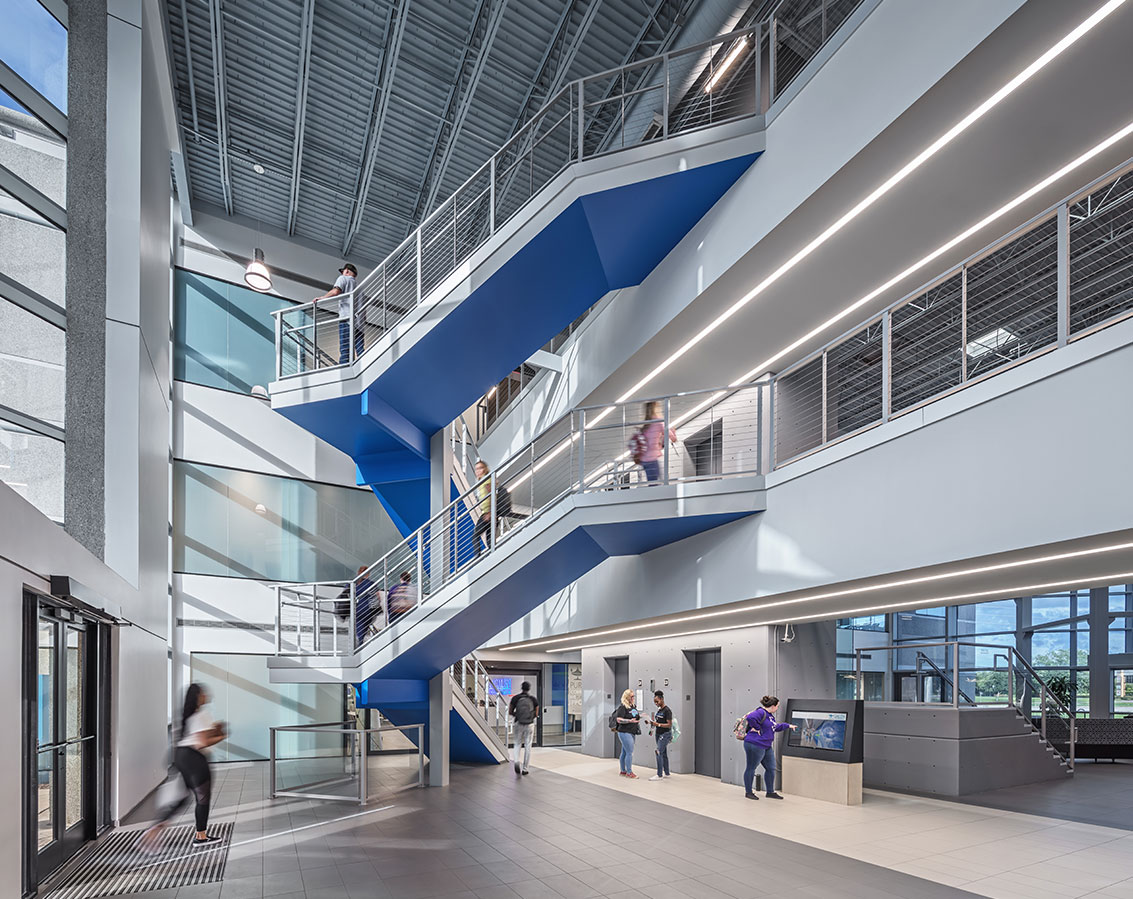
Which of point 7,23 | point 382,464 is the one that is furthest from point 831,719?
point 7,23

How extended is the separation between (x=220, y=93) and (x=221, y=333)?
241 inches

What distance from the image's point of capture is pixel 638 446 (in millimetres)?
9945

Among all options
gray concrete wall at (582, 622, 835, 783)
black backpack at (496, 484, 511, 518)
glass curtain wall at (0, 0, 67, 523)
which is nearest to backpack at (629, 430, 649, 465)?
black backpack at (496, 484, 511, 518)

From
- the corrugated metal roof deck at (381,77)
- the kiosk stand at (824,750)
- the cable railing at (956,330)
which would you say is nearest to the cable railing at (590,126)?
the corrugated metal roof deck at (381,77)

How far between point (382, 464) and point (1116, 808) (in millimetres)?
12577

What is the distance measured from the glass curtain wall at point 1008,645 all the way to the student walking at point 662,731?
671 cm

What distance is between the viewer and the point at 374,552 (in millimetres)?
18750

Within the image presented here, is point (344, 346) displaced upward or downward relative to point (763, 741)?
upward

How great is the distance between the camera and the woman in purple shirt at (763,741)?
36.3ft

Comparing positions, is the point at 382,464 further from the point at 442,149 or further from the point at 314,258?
the point at 314,258

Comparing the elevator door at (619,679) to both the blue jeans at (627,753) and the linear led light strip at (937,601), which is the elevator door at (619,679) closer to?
the linear led light strip at (937,601)

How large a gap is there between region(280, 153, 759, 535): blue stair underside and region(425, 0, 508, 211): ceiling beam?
12.0 ft

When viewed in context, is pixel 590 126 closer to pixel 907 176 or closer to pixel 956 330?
pixel 907 176

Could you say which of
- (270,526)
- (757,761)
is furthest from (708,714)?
(270,526)
